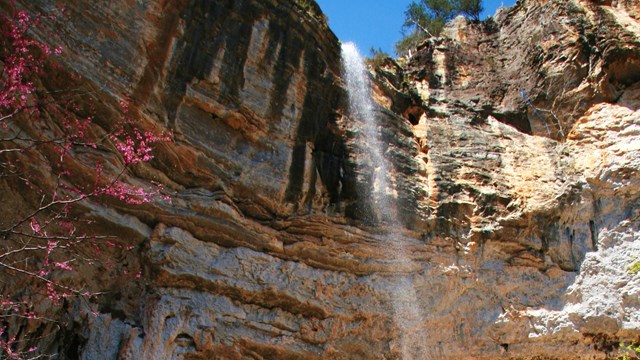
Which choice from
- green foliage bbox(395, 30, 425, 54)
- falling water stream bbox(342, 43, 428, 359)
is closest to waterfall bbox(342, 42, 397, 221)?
falling water stream bbox(342, 43, 428, 359)

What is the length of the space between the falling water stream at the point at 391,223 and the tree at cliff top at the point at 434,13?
25.9 ft

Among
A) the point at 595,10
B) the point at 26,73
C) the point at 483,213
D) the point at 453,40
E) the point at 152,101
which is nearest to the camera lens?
the point at 26,73

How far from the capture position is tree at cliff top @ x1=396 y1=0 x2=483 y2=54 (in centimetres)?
1914

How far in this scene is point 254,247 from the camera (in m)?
9.91

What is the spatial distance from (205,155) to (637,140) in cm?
714

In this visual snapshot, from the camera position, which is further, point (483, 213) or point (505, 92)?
point (505, 92)

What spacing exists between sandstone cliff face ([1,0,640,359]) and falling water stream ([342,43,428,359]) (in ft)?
0.15

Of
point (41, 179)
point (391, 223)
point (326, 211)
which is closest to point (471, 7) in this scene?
point (391, 223)

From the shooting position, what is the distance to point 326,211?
10367mm

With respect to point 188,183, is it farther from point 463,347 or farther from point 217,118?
point 463,347

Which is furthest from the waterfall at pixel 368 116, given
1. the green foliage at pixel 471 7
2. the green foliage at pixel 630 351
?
the green foliage at pixel 471 7

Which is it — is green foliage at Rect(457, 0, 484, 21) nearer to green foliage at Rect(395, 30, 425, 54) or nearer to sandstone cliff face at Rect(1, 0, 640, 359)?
green foliage at Rect(395, 30, 425, 54)

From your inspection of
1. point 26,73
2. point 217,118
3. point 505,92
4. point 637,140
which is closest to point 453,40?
point 505,92

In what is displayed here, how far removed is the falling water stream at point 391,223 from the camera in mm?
10273
